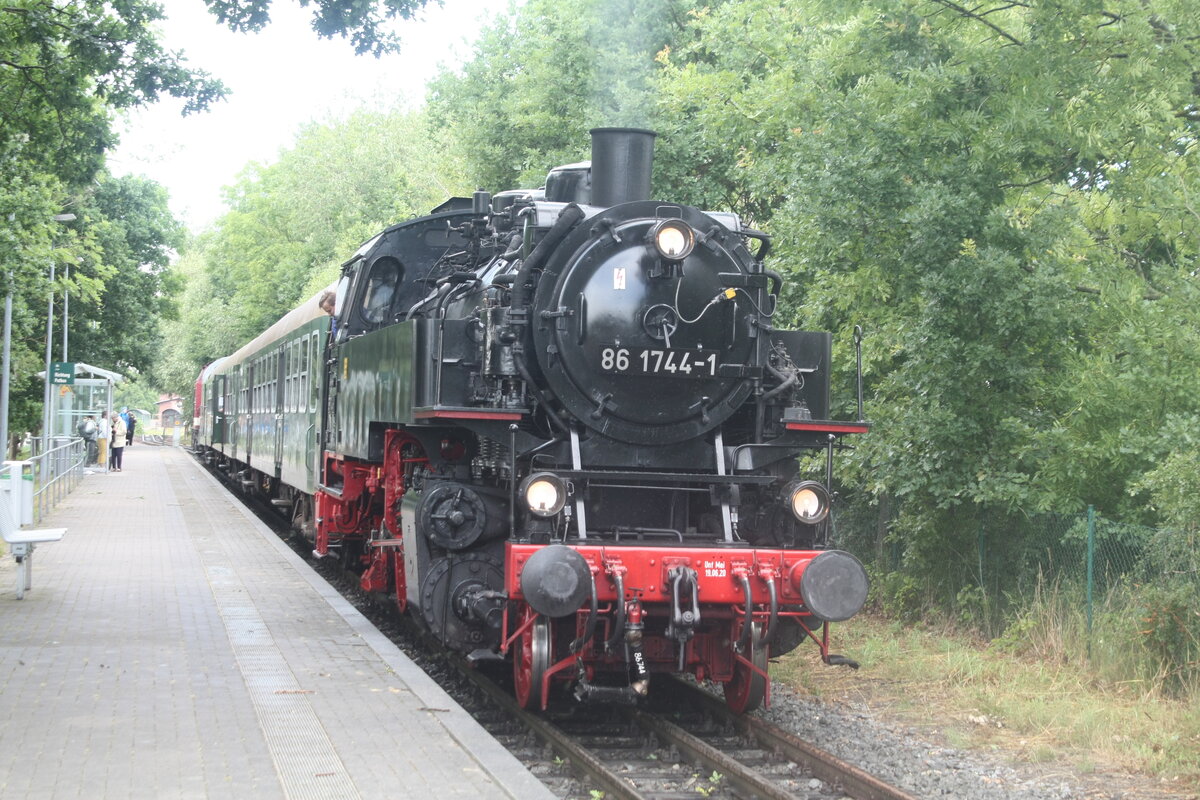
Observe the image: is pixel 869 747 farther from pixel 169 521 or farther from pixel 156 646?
pixel 169 521

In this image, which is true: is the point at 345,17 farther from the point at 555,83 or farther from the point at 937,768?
the point at 555,83

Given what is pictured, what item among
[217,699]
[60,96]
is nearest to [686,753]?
[217,699]

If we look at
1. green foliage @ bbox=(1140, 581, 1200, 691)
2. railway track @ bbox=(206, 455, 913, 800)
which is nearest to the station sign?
railway track @ bbox=(206, 455, 913, 800)

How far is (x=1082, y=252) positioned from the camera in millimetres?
9867

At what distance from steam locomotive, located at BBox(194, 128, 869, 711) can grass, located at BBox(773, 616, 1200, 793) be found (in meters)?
1.06

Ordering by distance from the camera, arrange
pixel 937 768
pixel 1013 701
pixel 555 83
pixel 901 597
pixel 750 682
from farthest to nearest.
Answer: pixel 555 83 → pixel 901 597 → pixel 1013 701 → pixel 750 682 → pixel 937 768

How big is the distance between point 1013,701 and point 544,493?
3340mm

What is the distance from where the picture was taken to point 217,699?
263 inches

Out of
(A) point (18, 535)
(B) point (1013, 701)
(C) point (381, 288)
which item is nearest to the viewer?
(B) point (1013, 701)

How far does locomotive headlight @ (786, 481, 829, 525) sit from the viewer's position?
23.6 feet

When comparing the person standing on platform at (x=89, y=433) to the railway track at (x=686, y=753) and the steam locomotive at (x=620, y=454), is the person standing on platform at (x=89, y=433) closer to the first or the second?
the steam locomotive at (x=620, y=454)

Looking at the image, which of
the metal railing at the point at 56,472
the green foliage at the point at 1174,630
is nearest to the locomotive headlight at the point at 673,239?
the green foliage at the point at 1174,630

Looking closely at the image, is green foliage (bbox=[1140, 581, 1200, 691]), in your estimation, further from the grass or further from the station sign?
the station sign

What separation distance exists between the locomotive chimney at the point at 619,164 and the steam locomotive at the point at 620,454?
0.01m
